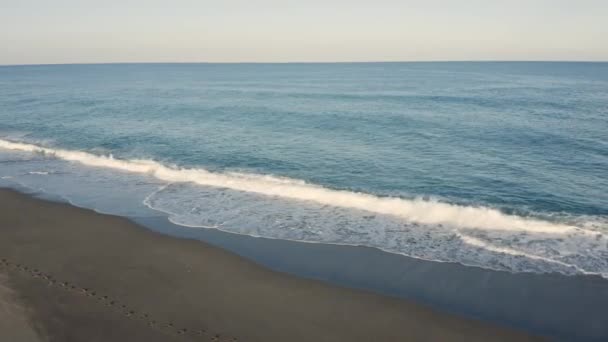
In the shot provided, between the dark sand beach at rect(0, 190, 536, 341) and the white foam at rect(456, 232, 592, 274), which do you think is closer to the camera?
the dark sand beach at rect(0, 190, 536, 341)

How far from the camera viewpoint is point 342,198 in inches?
808

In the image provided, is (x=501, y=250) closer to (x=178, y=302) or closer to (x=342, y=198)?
(x=342, y=198)

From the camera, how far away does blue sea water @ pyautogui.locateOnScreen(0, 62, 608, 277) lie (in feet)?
52.8

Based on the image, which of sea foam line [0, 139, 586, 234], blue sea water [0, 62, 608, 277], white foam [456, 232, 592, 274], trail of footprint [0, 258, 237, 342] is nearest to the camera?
trail of footprint [0, 258, 237, 342]

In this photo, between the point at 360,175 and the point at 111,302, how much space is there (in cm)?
1587

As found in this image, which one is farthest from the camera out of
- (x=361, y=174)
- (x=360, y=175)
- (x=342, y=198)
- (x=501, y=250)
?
(x=361, y=174)

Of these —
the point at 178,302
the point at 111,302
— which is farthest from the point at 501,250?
the point at 111,302

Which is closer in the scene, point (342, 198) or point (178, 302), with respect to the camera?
point (178, 302)

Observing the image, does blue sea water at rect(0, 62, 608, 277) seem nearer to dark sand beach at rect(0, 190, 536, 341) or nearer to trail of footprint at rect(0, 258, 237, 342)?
dark sand beach at rect(0, 190, 536, 341)

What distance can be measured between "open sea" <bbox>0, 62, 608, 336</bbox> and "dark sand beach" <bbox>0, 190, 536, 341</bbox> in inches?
122

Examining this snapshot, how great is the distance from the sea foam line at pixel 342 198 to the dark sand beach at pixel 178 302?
290 inches

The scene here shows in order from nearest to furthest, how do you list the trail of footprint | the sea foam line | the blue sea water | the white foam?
the trail of footprint
the white foam
the blue sea water
the sea foam line

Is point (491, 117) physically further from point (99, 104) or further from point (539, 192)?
point (99, 104)

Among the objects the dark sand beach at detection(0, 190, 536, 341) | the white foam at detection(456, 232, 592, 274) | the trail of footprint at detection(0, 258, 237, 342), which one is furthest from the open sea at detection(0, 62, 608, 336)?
the trail of footprint at detection(0, 258, 237, 342)
